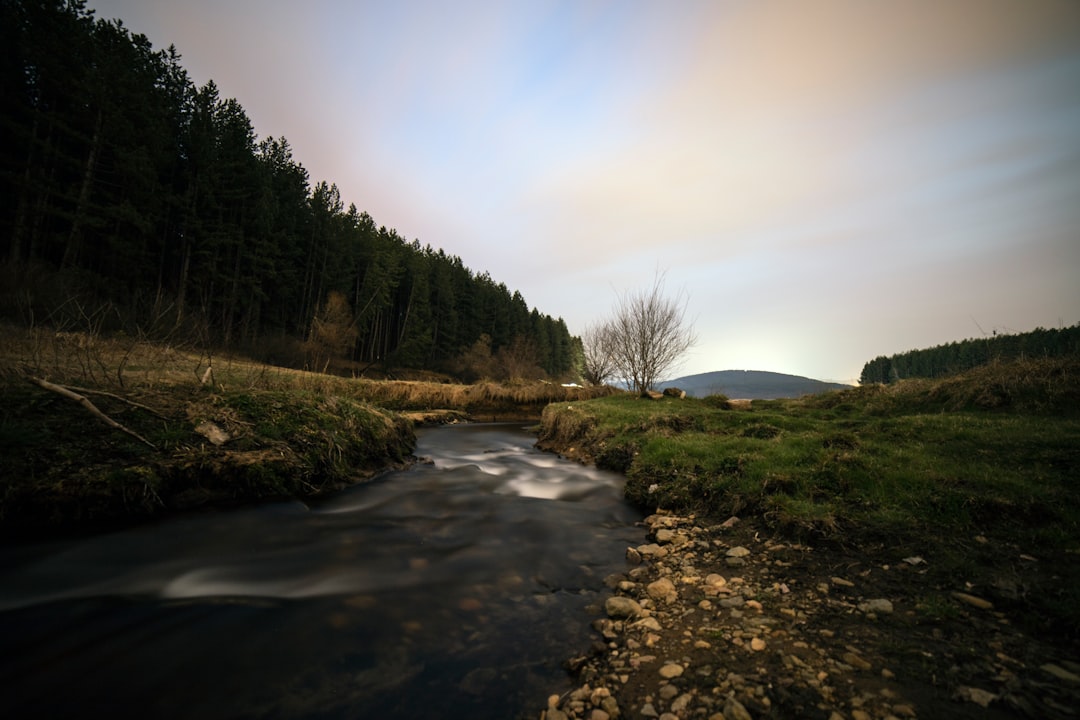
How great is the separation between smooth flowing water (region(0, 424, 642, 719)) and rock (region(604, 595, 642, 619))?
0.90 feet

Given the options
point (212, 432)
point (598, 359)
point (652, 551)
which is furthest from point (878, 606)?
point (598, 359)

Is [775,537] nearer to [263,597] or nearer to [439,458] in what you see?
[263,597]

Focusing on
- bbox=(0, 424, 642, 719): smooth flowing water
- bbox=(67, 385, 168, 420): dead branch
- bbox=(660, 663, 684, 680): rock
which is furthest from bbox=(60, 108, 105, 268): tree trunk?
bbox=(660, 663, 684, 680): rock

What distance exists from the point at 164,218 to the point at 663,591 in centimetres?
3952

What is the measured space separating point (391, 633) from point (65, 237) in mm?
33337

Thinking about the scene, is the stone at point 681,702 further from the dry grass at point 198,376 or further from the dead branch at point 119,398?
the dry grass at point 198,376

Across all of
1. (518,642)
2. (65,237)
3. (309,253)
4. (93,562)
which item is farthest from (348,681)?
(309,253)

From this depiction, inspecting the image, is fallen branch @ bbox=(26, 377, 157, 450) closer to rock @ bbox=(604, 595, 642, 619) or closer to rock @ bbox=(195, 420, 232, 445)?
rock @ bbox=(195, 420, 232, 445)

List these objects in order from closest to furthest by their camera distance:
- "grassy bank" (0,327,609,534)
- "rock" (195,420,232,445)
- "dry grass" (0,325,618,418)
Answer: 1. "grassy bank" (0,327,609,534)
2. "rock" (195,420,232,445)
3. "dry grass" (0,325,618,418)

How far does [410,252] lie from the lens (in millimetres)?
58156

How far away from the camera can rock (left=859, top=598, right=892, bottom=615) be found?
2980mm

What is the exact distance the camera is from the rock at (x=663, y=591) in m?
3.70

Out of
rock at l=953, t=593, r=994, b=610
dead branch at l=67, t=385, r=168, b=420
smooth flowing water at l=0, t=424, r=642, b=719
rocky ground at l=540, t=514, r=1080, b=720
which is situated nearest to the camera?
rocky ground at l=540, t=514, r=1080, b=720

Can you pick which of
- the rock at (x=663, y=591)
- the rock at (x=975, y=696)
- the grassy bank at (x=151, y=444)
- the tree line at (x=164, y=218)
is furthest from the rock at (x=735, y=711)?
the tree line at (x=164, y=218)
